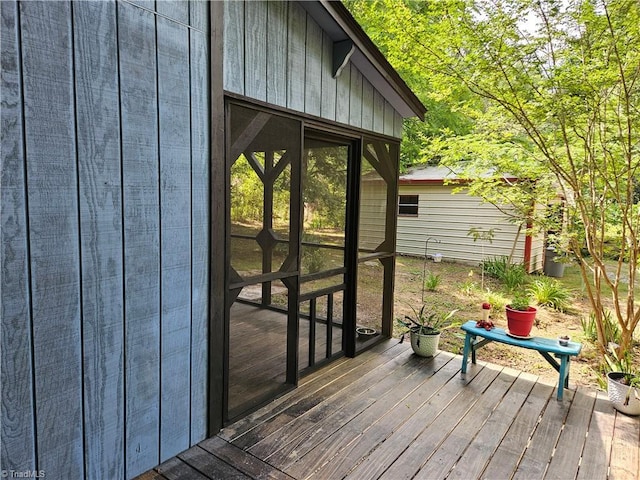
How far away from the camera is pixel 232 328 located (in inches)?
115

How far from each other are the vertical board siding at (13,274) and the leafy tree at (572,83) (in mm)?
3677

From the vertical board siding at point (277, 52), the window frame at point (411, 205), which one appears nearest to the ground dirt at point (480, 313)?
the window frame at point (411, 205)

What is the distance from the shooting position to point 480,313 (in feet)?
19.5

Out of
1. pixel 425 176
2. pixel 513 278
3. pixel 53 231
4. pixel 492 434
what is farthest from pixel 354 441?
pixel 425 176

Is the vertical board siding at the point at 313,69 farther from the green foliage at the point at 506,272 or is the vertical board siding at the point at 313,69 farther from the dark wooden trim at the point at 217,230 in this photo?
the green foliage at the point at 506,272

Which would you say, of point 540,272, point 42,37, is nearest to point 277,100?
point 42,37

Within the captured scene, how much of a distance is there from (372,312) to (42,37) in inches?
139

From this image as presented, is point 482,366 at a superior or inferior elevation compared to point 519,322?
inferior

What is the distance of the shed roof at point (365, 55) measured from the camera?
9.55 ft

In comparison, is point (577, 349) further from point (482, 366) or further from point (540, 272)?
point (540, 272)

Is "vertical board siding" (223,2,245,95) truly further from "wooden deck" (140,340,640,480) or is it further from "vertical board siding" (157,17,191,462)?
"wooden deck" (140,340,640,480)

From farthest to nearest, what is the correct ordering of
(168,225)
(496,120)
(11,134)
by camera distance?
(496,120), (168,225), (11,134)

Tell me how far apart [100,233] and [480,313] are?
17.7ft

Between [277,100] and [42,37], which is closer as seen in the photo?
[42,37]
